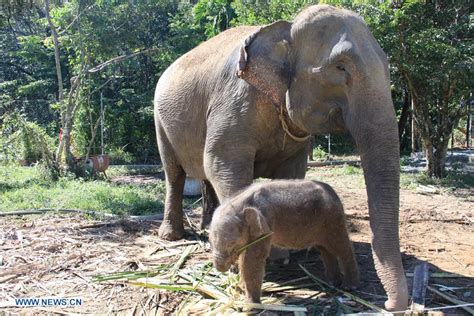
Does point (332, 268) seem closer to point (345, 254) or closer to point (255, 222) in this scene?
point (345, 254)

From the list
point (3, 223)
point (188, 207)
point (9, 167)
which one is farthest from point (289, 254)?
point (9, 167)

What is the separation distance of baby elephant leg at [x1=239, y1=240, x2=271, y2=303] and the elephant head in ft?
2.59

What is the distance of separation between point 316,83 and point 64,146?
34.6 feet

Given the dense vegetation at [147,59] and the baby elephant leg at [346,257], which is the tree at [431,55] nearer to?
the dense vegetation at [147,59]

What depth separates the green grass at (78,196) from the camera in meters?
8.46

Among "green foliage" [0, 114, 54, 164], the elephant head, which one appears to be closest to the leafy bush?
"green foliage" [0, 114, 54, 164]

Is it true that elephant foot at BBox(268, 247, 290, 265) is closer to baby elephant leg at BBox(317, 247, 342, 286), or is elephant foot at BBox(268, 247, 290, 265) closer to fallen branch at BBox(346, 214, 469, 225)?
baby elephant leg at BBox(317, 247, 342, 286)

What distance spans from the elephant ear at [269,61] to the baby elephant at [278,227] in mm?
790

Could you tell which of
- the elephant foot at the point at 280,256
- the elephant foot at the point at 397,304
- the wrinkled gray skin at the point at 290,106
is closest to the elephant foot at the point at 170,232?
the wrinkled gray skin at the point at 290,106

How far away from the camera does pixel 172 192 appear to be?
6.41 metres

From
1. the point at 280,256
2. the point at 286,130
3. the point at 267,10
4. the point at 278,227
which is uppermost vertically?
the point at 267,10

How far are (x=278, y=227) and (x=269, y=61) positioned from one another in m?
1.34

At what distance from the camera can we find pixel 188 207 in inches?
336

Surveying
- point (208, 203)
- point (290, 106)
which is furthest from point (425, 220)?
point (290, 106)
